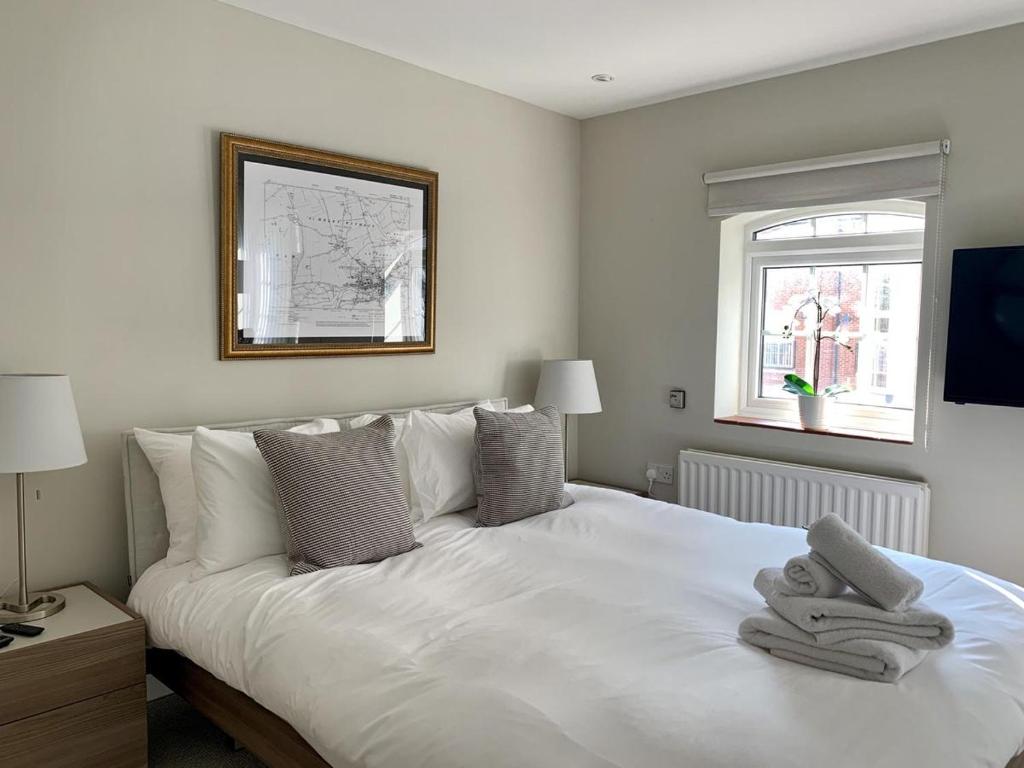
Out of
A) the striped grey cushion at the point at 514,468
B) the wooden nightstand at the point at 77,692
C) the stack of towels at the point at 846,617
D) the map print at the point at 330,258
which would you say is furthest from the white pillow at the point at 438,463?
the stack of towels at the point at 846,617

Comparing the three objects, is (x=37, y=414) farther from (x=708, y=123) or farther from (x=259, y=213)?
(x=708, y=123)

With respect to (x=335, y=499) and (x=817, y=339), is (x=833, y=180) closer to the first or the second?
(x=817, y=339)

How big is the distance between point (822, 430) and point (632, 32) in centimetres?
196

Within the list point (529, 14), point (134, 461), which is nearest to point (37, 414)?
point (134, 461)

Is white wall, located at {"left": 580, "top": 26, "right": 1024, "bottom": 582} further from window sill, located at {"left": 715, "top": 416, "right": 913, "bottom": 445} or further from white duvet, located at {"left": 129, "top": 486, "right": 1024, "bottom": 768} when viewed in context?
white duvet, located at {"left": 129, "top": 486, "right": 1024, "bottom": 768}

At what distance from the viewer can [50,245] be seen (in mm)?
2465

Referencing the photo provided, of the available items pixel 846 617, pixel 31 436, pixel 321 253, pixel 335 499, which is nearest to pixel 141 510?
pixel 31 436

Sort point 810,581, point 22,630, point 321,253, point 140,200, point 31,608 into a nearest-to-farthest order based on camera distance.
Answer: point 810,581
point 22,630
point 31,608
point 140,200
point 321,253

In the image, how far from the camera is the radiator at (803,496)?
3.26 m

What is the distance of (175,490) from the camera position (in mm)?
2553

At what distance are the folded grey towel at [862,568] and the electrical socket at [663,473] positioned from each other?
2195 mm

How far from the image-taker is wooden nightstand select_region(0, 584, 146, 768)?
199cm

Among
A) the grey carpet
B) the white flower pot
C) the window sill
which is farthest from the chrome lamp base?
the white flower pot

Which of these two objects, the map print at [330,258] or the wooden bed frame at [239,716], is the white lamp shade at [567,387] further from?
the wooden bed frame at [239,716]
